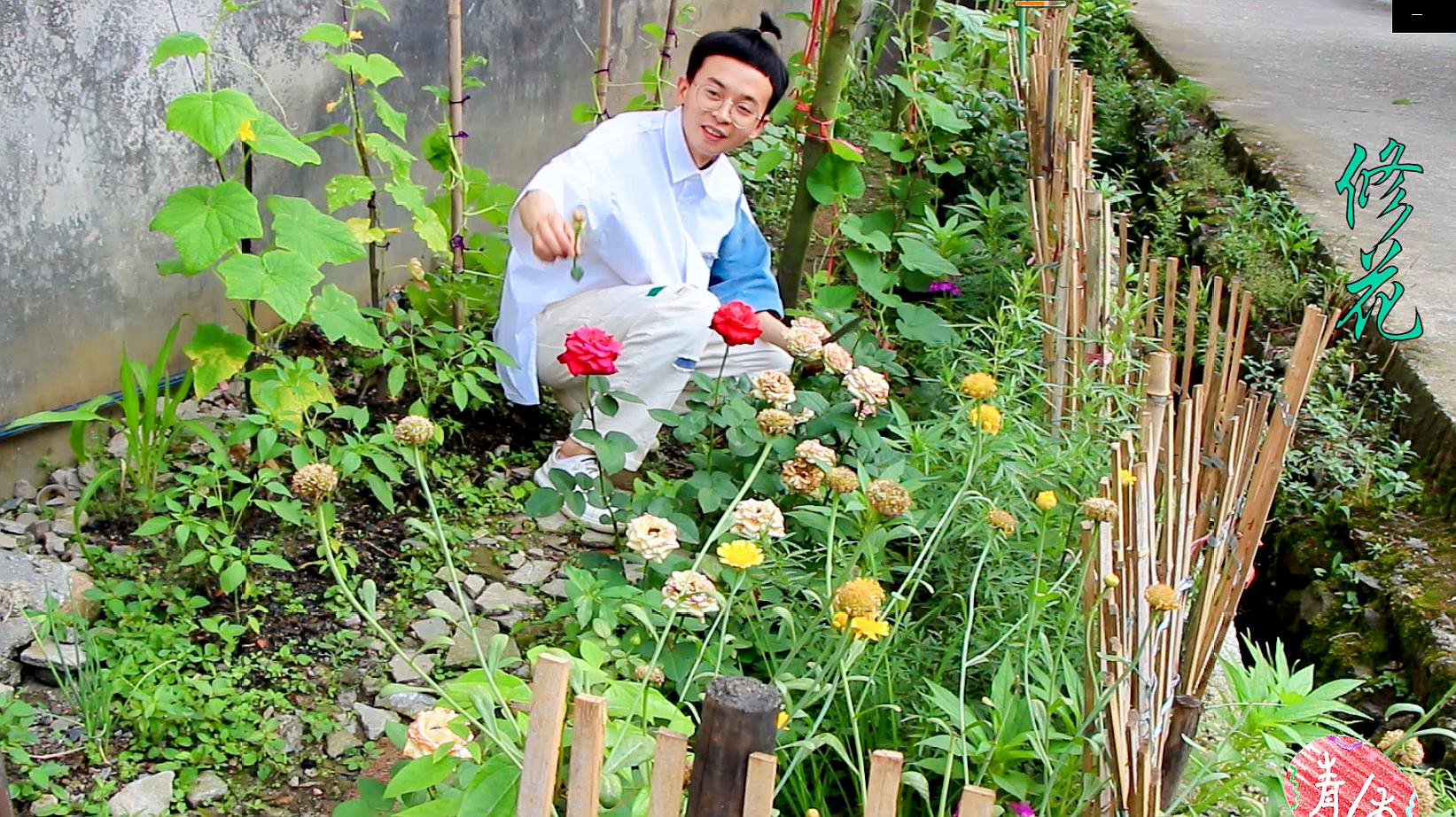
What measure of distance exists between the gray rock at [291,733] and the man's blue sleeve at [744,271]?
144 cm

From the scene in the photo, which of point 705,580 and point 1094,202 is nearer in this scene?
point 705,580

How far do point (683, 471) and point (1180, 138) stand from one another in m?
3.39

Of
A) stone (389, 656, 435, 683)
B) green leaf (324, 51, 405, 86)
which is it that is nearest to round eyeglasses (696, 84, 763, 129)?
green leaf (324, 51, 405, 86)

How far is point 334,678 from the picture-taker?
91.1 inches

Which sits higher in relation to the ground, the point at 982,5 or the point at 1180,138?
the point at 982,5

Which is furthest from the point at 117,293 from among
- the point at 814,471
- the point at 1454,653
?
the point at 1454,653

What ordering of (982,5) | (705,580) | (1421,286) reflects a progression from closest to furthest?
(705,580), (1421,286), (982,5)

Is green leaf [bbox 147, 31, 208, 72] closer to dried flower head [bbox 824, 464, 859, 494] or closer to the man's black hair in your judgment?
the man's black hair

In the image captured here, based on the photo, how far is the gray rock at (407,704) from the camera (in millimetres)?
2289

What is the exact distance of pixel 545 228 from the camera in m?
2.60

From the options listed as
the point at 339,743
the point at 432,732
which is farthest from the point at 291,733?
the point at 432,732

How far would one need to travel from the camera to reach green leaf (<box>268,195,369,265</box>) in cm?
252

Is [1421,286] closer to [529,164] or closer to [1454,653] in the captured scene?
[1454,653]

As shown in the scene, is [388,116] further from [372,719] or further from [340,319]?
[372,719]
